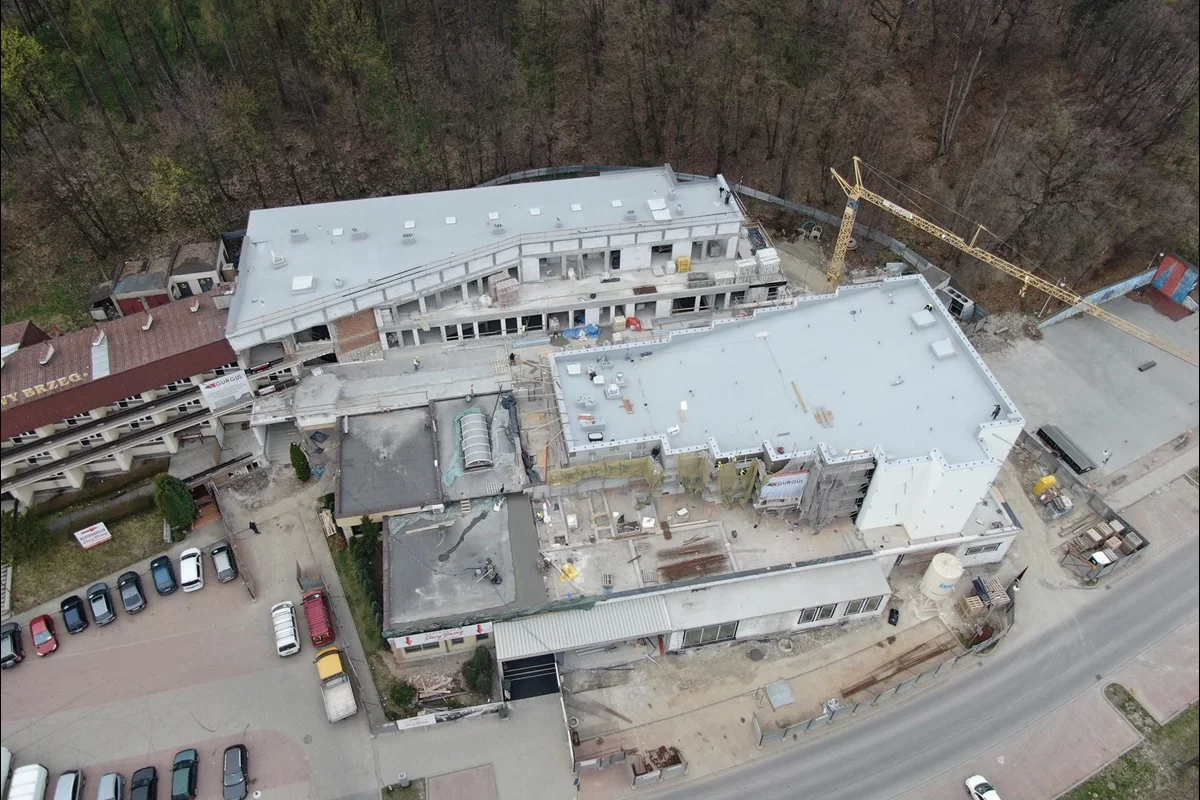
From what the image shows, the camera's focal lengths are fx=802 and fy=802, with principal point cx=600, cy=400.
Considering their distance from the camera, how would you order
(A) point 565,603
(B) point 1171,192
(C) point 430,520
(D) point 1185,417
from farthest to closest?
(B) point 1171,192
(D) point 1185,417
(C) point 430,520
(A) point 565,603

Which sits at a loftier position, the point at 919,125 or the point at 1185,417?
the point at 919,125

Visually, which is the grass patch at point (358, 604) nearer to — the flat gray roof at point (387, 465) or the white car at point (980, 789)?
the flat gray roof at point (387, 465)

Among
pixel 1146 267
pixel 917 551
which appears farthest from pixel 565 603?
pixel 1146 267

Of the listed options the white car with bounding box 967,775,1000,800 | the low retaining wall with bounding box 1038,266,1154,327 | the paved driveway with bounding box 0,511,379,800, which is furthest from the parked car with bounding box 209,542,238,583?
the low retaining wall with bounding box 1038,266,1154,327

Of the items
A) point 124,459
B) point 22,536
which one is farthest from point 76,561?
point 124,459

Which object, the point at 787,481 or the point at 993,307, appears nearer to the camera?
the point at 787,481

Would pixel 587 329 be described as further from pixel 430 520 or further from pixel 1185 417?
pixel 1185 417

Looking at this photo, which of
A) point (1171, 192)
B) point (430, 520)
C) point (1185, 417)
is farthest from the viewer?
Result: point (1171, 192)
